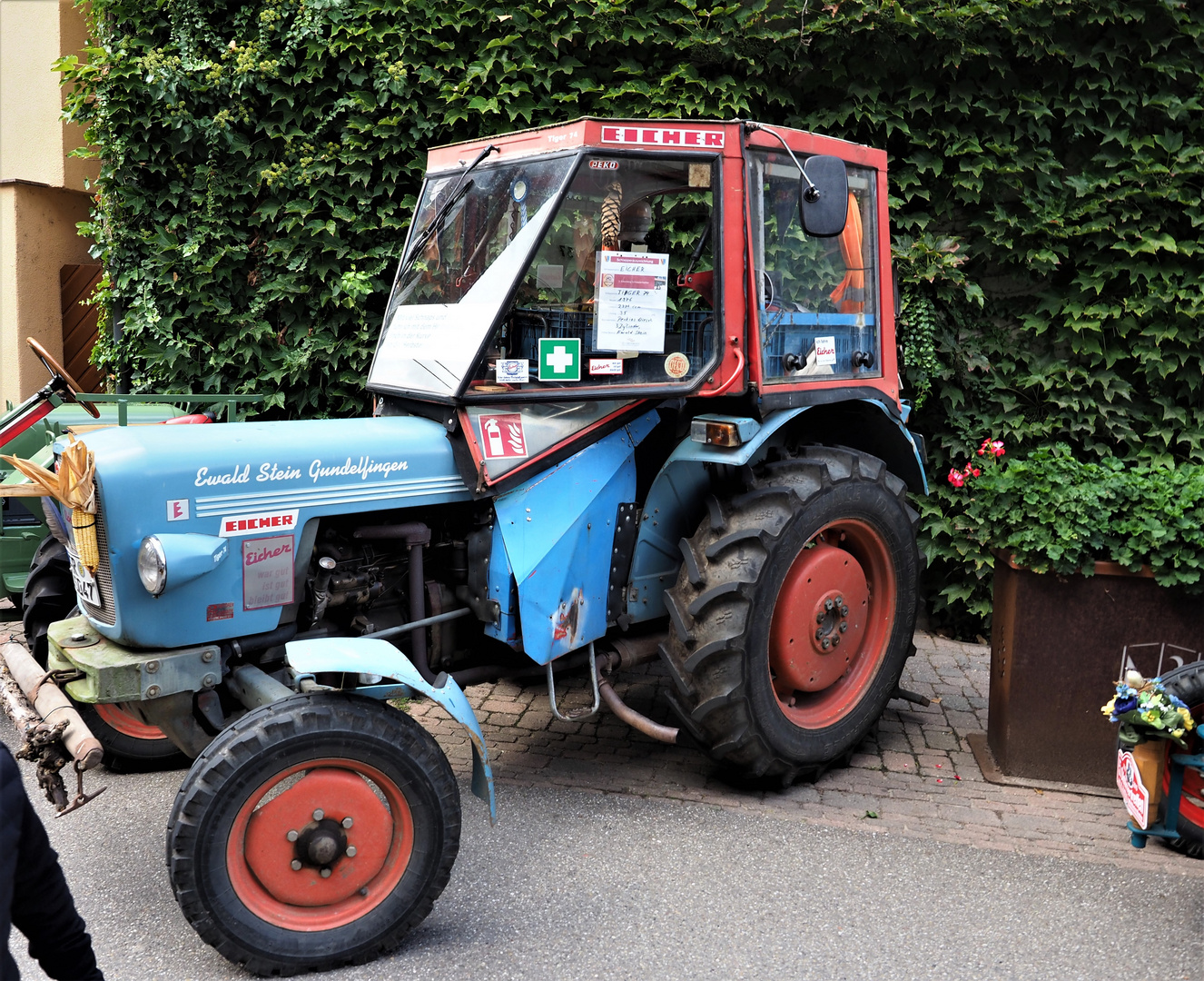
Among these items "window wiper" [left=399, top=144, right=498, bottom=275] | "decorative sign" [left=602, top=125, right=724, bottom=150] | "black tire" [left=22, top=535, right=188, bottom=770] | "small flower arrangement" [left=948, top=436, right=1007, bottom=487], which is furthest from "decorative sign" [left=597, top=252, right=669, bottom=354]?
"black tire" [left=22, top=535, right=188, bottom=770]

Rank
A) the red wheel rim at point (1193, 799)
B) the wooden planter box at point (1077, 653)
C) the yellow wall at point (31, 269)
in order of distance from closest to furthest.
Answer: the red wheel rim at point (1193, 799), the wooden planter box at point (1077, 653), the yellow wall at point (31, 269)

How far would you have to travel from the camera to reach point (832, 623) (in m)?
4.41

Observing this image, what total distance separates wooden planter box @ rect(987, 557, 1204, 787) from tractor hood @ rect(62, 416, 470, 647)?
96.0 inches

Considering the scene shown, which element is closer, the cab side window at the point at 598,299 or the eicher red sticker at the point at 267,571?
the eicher red sticker at the point at 267,571

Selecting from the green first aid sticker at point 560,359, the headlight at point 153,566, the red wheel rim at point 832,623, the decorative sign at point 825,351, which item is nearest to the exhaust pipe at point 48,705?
the headlight at point 153,566

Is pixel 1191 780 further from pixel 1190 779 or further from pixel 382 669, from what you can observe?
pixel 382 669

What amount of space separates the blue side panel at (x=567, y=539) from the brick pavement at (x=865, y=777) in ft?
1.61

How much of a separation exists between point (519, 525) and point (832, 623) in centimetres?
145

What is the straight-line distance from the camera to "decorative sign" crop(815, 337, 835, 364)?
434 centimetres

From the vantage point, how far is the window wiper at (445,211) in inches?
159

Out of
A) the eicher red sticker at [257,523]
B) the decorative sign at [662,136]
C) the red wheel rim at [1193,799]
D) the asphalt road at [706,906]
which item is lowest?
the asphalt road at [706,906]

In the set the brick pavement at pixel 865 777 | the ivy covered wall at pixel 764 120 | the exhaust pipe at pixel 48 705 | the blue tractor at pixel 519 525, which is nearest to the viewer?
the exhaust pipe at pixel 48 705

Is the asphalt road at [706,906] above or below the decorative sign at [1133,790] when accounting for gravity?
below

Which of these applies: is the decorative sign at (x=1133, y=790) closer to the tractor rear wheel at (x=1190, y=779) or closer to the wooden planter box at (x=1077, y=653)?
the tractor rear wheel at (x=1190, y=779)
